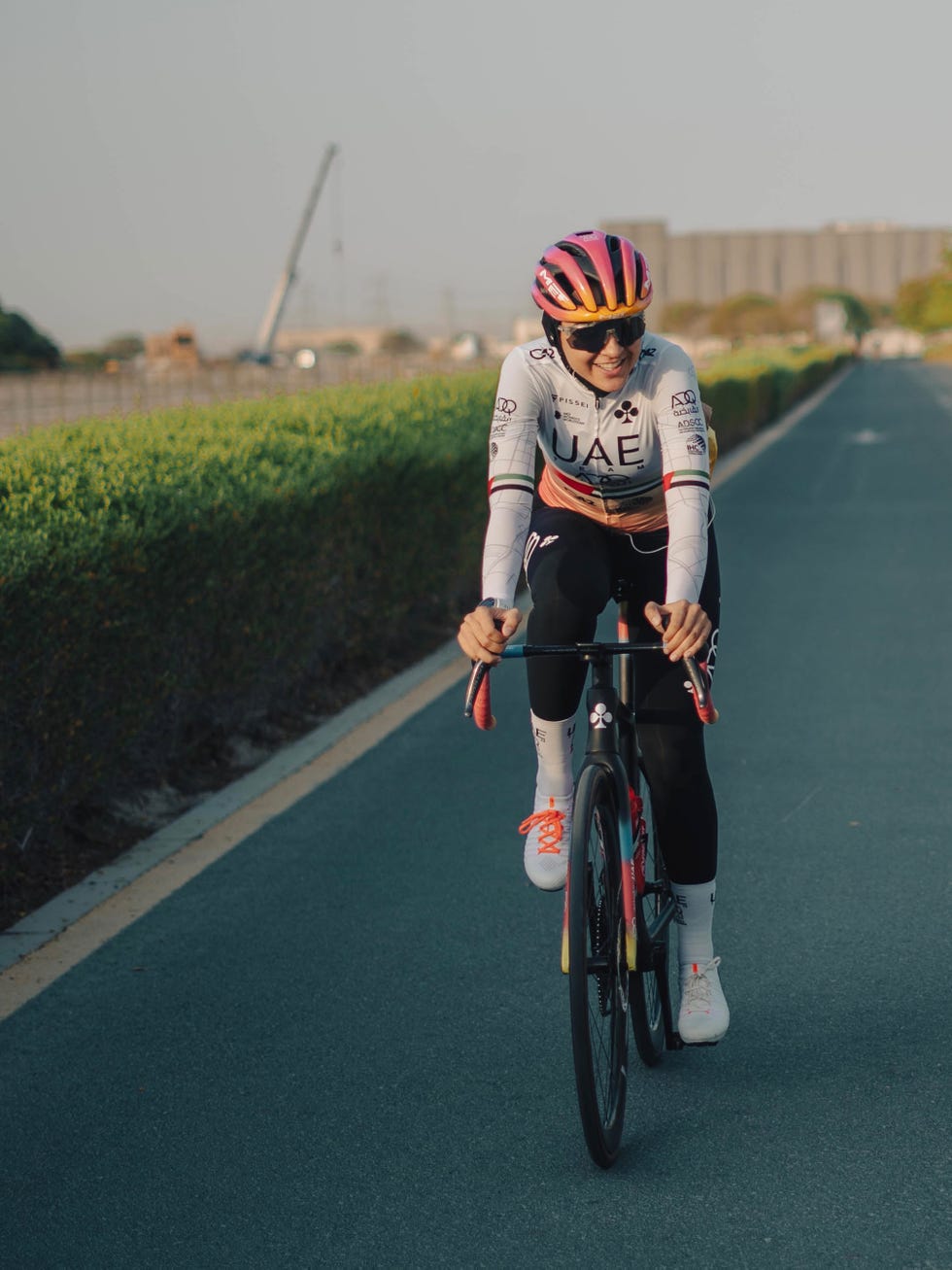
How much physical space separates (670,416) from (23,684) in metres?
2.65

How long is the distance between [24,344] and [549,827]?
273 feet

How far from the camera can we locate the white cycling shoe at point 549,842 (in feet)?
13.3

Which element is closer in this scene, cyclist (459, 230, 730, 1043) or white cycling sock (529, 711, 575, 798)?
cyclist (459, 230, 730, 1043)

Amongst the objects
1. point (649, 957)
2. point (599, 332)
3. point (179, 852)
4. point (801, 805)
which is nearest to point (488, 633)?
point (599, 332)

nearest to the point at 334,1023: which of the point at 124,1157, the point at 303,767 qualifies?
the point at 124,1157

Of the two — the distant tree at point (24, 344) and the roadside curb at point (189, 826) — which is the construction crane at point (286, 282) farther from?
the roadside curb at point (189, 826)

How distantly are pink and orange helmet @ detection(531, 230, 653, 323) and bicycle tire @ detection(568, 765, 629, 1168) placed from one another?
1.01m

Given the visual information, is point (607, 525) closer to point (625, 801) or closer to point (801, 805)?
point (625, 801)

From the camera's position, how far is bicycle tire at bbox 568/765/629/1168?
357cm

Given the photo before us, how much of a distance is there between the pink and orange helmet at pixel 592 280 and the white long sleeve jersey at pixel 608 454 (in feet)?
0.75

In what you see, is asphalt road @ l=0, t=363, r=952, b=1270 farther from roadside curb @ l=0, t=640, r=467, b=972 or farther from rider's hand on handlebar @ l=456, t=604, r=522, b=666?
rider's hand on handlebar @ l=456, t=604, r=522, b=666

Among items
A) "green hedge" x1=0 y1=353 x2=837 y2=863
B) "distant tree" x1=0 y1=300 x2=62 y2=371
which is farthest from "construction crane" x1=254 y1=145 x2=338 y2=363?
"green hedge" x1=0 y1=353 x2=837 y2=863

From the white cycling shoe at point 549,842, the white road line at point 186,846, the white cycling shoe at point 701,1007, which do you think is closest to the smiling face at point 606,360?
the white cycling shoe at point 549,842

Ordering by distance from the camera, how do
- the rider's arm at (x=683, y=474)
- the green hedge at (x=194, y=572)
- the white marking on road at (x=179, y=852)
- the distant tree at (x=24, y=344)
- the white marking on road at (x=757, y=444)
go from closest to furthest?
the rider's arm at (x=683, y=474)
the white marking on road at (x=179, y=852)
the green hedge at (x=194, y=572)
the white marking on road at (x=757, y=444)
the distant tree at (x=24, y=344)
